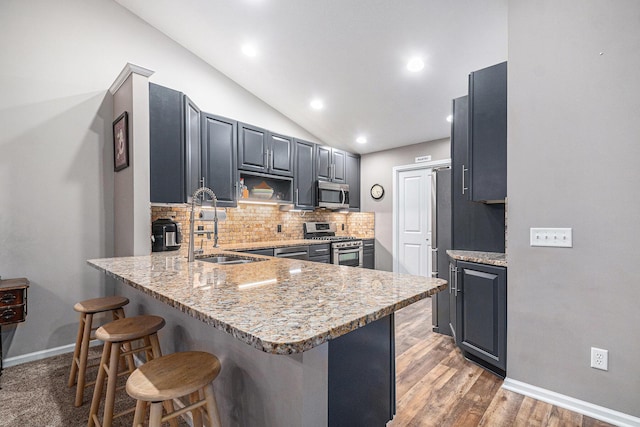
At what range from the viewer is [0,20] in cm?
250

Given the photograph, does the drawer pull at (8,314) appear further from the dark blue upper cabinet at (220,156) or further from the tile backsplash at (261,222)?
the dark blue upper cabinet at (220,156)

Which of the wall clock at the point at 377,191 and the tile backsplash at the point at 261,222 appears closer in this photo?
the tile backsplash at the point at 261,222

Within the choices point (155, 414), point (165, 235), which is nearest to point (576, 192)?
point (155, 414)

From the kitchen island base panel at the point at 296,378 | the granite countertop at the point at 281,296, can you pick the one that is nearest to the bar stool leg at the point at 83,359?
the granite countertop at the point at 281,296

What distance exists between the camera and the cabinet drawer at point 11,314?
7.08ft

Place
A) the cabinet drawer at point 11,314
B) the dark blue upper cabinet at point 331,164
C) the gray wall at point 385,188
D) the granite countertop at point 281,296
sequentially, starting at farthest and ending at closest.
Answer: the gray wall at point 385,188 → the dark blue upper cabinet at point 331,164 → the cabinet drawer at point 11,314 → the granite countertop at point 281,296

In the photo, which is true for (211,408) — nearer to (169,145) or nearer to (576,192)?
Result: (576,192)

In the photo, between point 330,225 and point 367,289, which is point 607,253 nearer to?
point 367,289

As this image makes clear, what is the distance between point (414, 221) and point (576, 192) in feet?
10.2

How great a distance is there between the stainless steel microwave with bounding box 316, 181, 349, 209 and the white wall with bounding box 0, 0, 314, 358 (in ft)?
8.63

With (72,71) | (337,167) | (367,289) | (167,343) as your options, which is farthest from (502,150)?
(72,71)

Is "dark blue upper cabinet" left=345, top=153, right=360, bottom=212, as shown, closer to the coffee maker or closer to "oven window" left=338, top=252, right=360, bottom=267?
"oven window" left=338, top=252, right=360, bottom=267

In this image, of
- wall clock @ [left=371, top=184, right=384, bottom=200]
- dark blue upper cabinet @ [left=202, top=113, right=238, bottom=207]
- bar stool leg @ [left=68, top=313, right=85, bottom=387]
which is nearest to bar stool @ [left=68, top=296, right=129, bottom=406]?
bar stool leg @ [left=68, top=313, right=85, bottom=387]

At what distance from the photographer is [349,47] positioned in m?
3.02
